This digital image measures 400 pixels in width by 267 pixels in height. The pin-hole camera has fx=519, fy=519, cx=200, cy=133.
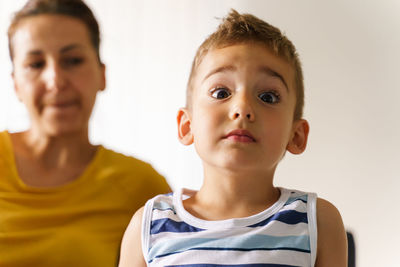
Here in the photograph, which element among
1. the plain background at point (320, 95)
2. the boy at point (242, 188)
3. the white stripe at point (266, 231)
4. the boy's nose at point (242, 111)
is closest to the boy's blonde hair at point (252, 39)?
the boy at point (242, 188)

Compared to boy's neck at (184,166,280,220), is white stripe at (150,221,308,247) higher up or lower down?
lower down

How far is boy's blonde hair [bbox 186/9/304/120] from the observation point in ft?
3.59

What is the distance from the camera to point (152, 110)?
1710 mm

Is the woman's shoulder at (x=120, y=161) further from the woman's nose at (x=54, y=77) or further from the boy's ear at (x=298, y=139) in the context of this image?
the boy's ear at (x=298, y=139)

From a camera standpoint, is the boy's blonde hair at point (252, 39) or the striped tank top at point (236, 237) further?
the boy's blonde hair at point (252, 39)

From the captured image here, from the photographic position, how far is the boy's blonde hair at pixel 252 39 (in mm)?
1096

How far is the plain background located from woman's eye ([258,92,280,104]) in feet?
2.19

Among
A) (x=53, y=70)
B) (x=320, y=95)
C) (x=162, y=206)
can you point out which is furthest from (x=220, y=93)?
(x=320, y=95)

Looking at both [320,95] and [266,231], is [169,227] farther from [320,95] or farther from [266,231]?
[320,95]

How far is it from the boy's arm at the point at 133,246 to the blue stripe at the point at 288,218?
24 centimetres

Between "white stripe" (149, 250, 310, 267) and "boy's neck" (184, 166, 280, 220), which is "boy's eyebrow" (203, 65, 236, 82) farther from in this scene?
"white stripe" (149, 250, 310, 267)

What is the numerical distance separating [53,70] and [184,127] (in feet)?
1.04

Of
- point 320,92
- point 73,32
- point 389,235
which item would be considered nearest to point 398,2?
point 320,92

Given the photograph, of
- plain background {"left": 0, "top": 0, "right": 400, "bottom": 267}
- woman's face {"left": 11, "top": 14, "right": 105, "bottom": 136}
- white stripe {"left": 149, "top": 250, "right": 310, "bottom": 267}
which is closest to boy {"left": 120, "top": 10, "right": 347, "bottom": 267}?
white stripe {"left": 149, "top": 250, "right": 310, "bottom": 267}
